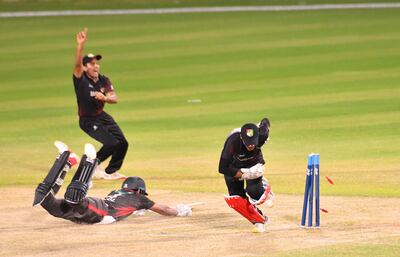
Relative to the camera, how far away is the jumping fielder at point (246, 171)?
1389 cm

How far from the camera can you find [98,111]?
17.9 meters

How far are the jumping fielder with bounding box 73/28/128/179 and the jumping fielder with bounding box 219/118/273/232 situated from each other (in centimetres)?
385

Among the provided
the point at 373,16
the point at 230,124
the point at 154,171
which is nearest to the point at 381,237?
the point at 154,171

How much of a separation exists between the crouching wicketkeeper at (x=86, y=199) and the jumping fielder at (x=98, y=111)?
2817 millimetres

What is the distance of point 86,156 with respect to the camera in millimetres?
14336

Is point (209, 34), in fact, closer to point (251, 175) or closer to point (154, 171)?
point (154, 171)

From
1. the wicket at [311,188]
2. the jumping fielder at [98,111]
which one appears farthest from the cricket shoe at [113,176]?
the wicket at [311,188]

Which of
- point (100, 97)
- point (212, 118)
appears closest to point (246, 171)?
point (100, 97)

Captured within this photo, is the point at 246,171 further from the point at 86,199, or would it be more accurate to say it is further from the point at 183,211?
the point at 86,199

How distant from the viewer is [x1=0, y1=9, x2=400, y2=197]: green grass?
742 inches

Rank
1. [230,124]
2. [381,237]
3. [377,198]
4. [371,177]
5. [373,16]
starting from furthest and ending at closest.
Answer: [373,16]
[230,124]
[371,177]
[377,198]
[381,237]

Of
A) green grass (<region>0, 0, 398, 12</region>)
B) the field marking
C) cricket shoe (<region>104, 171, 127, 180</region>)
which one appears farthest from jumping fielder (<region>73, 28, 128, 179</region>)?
green grass (<region>0, 0, 398, 12</region>)

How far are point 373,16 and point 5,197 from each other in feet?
70.4

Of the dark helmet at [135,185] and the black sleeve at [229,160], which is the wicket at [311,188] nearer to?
the black sleeve at [229,160]
